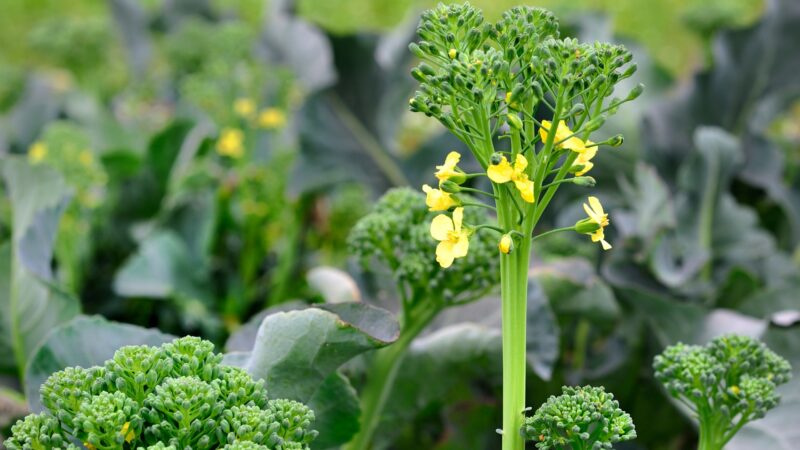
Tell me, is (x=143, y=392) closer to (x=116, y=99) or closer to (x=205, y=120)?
(x=205, y=120)

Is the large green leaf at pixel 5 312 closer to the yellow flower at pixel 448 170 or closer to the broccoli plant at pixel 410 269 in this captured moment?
the broccoli plant at pixel 410 269

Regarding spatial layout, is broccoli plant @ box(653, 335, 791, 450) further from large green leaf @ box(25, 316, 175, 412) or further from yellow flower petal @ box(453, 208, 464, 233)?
large green leaf @ box(25, 316, 175, 412)

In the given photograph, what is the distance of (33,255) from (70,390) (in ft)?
1.58

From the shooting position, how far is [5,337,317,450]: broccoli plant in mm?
564

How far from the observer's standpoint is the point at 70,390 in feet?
1.92

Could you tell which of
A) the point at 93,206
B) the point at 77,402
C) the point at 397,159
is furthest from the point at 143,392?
the point at 397,159

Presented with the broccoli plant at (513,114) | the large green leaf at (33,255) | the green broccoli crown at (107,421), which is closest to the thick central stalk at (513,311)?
the broccoli plant at (513,114)

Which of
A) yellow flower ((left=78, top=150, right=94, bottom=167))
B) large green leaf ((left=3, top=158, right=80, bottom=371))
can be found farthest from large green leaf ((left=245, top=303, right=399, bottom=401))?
yellow flower ((left=78, top=150, right=94, bottom=167))

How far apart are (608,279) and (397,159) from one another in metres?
0.48

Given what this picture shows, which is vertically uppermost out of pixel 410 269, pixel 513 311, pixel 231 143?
pixel 231 143

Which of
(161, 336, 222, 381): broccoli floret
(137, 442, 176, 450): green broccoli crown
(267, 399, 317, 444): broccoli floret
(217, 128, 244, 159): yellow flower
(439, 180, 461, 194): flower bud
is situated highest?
(217, 128, 244, 159): yellow flower

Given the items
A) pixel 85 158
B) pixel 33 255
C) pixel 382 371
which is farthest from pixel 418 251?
pixel 85 158

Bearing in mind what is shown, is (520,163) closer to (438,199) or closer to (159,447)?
(438,199)

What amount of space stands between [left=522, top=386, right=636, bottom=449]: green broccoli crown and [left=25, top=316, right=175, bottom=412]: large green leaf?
13.5 inches
